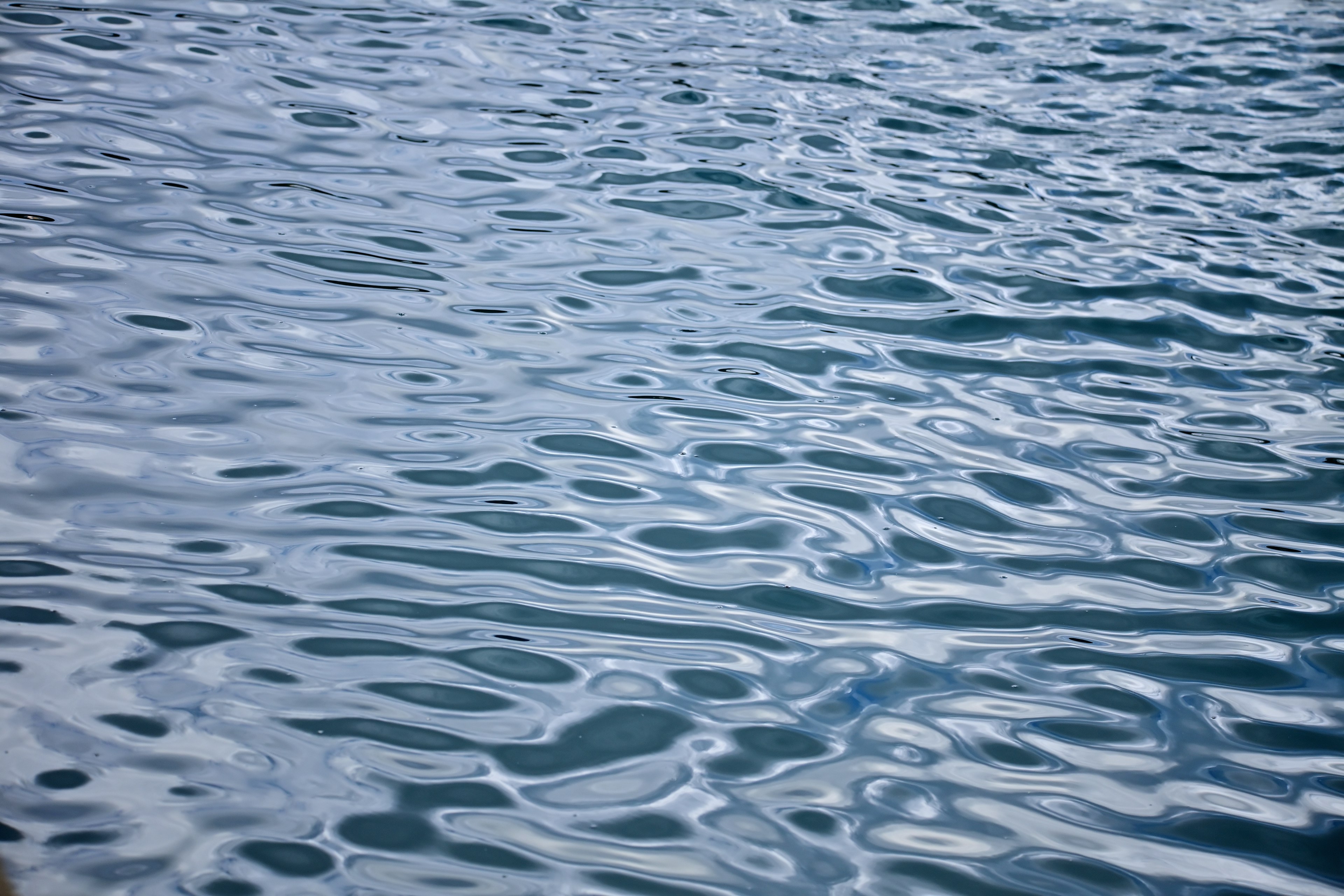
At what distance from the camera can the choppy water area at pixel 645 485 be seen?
5.99 ft

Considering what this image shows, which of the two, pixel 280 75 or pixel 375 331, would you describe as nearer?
pixel 375 331

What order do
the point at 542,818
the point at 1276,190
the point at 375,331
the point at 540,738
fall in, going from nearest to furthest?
the point at 542,818, the point at 540,738, the point at 375,331, the point at 1276,190

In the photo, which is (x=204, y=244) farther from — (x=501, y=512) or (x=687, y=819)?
(x=687, y=819)

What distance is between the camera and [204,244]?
337 cm

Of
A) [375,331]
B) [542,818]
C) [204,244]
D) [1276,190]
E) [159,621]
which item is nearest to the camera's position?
[542,818]

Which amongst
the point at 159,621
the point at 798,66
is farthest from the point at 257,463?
the point at 798,66

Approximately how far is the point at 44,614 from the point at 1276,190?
4535mm

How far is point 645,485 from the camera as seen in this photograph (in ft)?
8.64

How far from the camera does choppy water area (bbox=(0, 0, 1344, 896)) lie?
1.83 meters

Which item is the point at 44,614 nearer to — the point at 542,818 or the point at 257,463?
the point at 257,463

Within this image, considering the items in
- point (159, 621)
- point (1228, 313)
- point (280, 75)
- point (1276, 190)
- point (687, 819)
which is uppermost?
point (280, 75)

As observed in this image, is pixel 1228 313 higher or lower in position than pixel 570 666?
higher

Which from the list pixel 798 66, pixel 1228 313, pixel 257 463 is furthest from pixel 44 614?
pixel 798 66

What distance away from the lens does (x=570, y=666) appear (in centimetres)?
212
